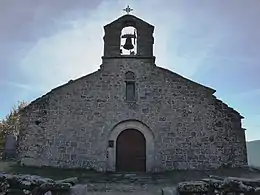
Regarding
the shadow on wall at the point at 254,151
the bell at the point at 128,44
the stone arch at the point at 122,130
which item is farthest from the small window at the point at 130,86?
the shadow on wall at the point at 254,151

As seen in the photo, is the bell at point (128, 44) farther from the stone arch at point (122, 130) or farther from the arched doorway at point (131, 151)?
the arched doorway at point (131, 151)

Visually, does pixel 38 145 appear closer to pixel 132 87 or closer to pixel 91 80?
pixel 91 80

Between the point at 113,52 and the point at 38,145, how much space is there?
5.82 m

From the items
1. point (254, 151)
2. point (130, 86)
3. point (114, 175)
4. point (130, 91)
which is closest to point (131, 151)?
point (114, 175)

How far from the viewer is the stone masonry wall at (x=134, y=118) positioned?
1371 cm

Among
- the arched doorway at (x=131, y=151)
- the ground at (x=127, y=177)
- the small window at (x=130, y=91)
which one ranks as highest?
the small window at (x=130, y=91)

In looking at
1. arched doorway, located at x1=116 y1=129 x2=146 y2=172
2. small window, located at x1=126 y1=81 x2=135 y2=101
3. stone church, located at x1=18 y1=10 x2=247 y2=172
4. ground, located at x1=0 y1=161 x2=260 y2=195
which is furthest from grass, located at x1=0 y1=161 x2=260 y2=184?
small window, located at x1=126 y1=81 x2=135 y2=101

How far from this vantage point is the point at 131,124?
46.7 ft

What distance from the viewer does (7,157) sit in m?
14.7

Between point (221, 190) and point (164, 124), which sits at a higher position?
point (164, 124)

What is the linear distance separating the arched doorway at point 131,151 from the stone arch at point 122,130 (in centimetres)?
19

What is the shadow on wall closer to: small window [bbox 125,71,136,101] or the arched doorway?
the arched doorway

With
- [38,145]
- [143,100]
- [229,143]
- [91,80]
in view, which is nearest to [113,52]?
[91,80]

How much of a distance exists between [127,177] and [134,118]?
10.4 ft
